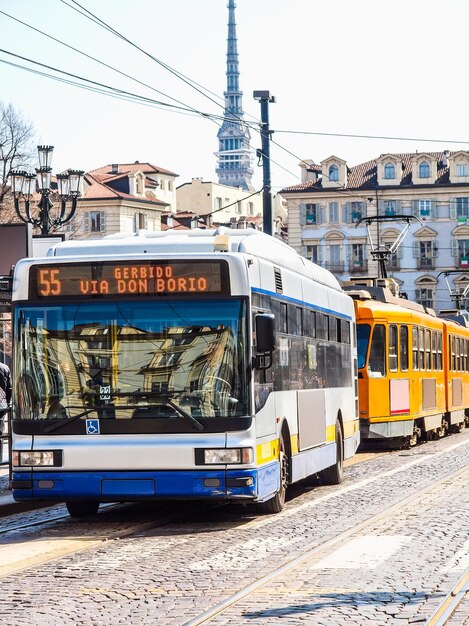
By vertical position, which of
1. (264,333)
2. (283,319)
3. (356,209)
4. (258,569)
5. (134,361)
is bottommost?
(258,569)

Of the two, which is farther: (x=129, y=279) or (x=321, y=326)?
(x=321, y=326)

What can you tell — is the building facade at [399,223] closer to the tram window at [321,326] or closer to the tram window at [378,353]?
the tram window at [378,353]

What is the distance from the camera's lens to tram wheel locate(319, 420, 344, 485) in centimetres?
1816

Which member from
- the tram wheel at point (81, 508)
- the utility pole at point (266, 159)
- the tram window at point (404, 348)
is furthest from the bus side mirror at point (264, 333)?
the tram window at point (404, 348)

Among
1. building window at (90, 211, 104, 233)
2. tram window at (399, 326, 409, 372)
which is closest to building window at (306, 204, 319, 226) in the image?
building window at (90, 211, 104, 233)

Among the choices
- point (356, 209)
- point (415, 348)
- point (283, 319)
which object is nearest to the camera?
point (283, 319)

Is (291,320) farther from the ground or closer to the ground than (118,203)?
closer to the ground

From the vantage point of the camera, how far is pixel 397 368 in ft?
87.2

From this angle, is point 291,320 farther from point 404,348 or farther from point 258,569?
point 404,348

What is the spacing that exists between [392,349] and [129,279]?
1402 centimetres

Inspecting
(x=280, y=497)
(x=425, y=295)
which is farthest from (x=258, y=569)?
(x=425, y=295)

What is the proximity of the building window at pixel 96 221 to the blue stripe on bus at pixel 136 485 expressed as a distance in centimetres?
9085

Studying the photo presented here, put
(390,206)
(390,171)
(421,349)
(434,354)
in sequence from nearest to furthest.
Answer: (421,349)
(434,354)
(390,206)
(390,171)

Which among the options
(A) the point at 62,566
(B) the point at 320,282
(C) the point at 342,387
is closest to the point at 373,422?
(C) the point at 342,387
